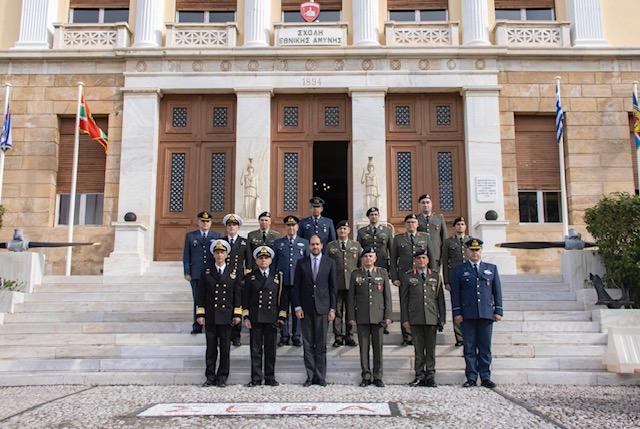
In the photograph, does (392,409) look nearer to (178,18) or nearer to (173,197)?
(173,197)

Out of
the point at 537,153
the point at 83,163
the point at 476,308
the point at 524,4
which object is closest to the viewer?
the point at 476,308

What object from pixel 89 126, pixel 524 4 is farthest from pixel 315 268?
pixel 524 4

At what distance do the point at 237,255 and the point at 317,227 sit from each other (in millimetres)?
1505

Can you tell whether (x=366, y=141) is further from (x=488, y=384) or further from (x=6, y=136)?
(x=488, y=384)

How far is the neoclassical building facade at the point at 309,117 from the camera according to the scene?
50.9ft

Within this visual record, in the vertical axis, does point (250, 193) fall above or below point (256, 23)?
below

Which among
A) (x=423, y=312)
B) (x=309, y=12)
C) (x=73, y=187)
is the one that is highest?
(x=309, y=12)

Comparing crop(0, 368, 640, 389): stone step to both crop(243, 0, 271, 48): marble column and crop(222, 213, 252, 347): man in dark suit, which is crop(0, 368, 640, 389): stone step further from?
crop(243, 0, 271, 48): marble column

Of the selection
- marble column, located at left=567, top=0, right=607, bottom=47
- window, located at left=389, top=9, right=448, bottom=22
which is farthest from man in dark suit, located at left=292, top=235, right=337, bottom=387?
marble column, located at left=567, top=0, right=607, bottom=47

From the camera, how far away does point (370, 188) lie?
15.1 metres

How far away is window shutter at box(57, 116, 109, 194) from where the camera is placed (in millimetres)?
16062

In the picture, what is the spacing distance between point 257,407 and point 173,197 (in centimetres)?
1028

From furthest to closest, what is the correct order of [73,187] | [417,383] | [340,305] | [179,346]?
[73,187]
[340,305]
[179,346]
[417,383]

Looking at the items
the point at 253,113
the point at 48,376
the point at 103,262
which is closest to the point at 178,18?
the point at 253,113
